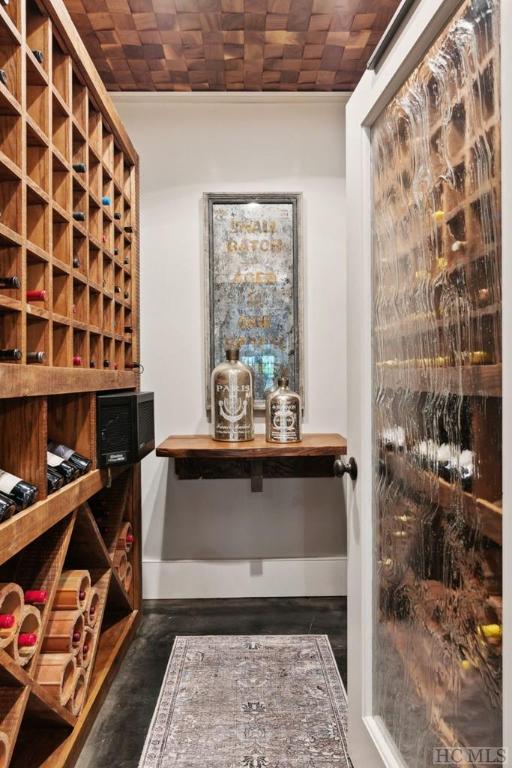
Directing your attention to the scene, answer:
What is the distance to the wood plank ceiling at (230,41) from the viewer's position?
2195mm

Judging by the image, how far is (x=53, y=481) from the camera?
157 cm

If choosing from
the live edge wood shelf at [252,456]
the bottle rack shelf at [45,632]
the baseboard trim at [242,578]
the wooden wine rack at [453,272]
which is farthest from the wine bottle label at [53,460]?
the baseboard trim at [242,578]

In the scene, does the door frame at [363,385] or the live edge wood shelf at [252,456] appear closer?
the door frame at [363,385]

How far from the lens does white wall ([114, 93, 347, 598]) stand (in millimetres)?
2896

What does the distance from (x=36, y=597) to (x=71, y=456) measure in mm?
500

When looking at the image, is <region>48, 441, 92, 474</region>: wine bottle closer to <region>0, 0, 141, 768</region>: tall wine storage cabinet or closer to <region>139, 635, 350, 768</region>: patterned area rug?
<region>0, 0, 141, 768</region>: tall wine storage cabinet

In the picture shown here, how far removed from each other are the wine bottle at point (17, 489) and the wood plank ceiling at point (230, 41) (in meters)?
1.95

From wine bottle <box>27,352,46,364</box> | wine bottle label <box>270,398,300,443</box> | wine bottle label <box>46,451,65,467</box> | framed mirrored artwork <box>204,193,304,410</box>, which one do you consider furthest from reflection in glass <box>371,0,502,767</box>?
framed mirrored artwork <box>204,193,304,410</box>

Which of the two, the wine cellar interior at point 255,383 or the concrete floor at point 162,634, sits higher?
the wine cellar interior at point 255,383

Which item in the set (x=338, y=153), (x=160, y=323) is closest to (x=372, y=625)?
(x=160, y=323)

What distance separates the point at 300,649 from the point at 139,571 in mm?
861

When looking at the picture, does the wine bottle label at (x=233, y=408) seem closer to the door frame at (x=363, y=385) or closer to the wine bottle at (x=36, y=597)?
the door frame at (x=363, y=385)

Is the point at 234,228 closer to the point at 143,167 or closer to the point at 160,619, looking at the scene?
the point at 143,167

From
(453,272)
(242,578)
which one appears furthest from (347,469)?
(242,578)
